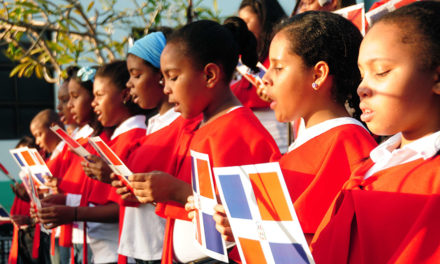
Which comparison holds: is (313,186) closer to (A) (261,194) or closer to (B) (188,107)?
(A) (261,194)

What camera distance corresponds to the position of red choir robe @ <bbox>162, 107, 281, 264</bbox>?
6.68 feet

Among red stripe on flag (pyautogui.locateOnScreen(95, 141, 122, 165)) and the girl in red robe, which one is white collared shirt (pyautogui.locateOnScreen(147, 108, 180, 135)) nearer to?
red stripe on flag (pyautogui.locateOnScreen(95, 141, 122, 165))

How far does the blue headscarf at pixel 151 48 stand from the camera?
2896 mm

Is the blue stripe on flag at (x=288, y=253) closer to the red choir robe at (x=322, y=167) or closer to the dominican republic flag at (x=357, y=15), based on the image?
the red choir robe at (x=322, y=167)

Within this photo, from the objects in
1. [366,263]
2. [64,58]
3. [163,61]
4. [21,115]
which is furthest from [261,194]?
[21,115]

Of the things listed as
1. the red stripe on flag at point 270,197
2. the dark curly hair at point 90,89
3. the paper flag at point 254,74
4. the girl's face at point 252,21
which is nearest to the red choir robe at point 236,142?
the paper flag at point 254,74

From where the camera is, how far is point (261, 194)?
4.30ft

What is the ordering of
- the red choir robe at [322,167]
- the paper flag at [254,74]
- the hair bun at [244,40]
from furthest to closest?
1. the paper flag at [254,74]
2. the hair bun at [244,40]
3. the red choir robe at [322,167]

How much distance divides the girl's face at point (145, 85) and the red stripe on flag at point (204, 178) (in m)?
1.12

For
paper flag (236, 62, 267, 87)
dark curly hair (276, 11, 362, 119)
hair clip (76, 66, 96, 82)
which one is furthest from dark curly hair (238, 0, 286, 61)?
dark curly hair (276, 11, 362, 119)

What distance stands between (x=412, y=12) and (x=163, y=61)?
1217 mm

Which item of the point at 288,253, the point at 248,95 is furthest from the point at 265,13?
the point at 288,253

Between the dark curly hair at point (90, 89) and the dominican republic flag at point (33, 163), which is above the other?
the dark curly hair at point (90, 89)

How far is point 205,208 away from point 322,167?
0.40 metres
